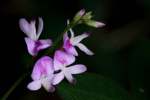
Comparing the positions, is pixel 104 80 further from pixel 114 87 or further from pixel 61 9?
pixel 61 9

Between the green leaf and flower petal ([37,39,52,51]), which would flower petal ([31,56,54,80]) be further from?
the green leaf

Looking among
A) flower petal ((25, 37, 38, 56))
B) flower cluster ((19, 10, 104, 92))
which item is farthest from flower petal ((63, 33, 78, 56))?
flower petal ((25, 37, 38, 56))

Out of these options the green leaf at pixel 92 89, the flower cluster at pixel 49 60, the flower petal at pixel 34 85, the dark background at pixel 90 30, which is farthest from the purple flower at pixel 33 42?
the dark background at pixel 90 30

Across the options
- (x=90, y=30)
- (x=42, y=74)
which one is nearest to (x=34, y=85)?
(x=42, y=74)

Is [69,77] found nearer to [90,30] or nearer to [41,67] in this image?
[41,67]

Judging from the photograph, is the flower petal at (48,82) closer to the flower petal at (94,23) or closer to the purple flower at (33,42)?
the purple flower at (33,42)
